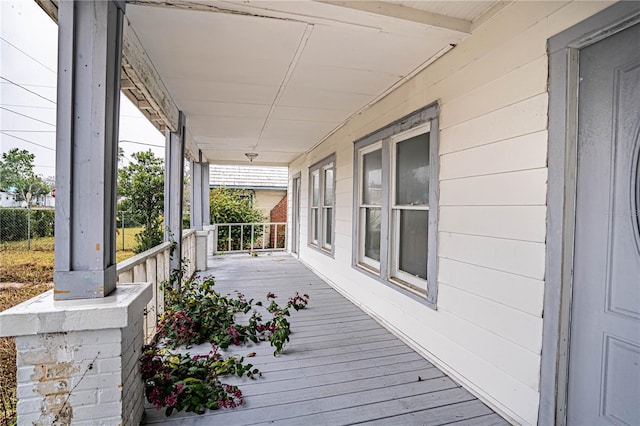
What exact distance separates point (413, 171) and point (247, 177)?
9.94 meters

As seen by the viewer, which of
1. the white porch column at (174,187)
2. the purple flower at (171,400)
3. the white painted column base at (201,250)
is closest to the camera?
the purple flower at (171,400)

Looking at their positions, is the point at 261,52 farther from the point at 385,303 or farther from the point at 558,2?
the point at 385,303

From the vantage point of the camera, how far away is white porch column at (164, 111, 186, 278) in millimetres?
4078

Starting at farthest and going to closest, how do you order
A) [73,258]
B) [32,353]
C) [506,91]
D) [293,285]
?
[293,285], [506,91], [73,258], [32,353]

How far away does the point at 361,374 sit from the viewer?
236 centimetres

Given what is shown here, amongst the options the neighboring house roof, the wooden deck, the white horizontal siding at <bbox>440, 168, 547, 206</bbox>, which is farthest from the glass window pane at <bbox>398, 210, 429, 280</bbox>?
the neighboring house roof

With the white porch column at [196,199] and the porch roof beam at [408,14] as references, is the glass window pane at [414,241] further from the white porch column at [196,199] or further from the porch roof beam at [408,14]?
the white porch column at [196,199]

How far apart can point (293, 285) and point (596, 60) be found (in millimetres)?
4468

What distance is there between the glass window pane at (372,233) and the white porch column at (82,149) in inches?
109

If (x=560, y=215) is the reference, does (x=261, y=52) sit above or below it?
above

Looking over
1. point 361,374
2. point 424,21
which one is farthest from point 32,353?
point 424,21

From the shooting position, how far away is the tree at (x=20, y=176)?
1.63m

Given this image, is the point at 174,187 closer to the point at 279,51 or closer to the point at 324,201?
Answer: the point at 279,51

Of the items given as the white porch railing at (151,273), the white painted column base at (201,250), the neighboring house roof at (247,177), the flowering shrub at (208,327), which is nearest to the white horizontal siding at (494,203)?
the flowering shrub at (208,327)
